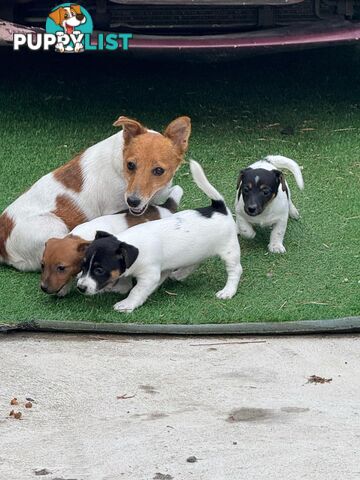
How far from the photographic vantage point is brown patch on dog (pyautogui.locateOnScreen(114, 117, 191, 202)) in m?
Answer: 6.20

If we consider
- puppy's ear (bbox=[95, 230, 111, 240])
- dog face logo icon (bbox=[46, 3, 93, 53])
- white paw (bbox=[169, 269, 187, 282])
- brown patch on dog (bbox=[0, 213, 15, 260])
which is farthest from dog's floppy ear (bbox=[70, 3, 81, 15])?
puppy's ear (bbox=[95, 230, 111, 240])

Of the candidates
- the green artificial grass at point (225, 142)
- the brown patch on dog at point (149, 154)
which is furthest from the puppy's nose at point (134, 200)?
the green artificial grass at point (225, 142)

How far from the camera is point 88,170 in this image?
6.52 m

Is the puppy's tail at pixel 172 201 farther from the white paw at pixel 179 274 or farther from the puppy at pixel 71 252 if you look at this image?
the white paw at pixel 179 274

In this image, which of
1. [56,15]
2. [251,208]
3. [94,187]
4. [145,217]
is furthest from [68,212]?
[56,15]

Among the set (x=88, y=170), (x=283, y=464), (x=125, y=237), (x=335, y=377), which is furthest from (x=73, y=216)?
(x=283, y=464)

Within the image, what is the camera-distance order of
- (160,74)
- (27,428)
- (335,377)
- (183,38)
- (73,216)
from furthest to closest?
(160,74) → (183,38) → (73,216) → (335,377) → (27,428)

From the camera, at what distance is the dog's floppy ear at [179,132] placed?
6395 mm

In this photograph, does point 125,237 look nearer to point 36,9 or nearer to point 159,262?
point 159,262

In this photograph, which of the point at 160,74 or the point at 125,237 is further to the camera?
the point at 160,74

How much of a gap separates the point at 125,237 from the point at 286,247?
132 centimetres

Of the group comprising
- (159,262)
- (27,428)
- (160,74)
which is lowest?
→ (27,428)

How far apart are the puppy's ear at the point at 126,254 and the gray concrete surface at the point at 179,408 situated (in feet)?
1.28

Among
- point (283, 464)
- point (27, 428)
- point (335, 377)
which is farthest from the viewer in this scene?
point (335, 377)
